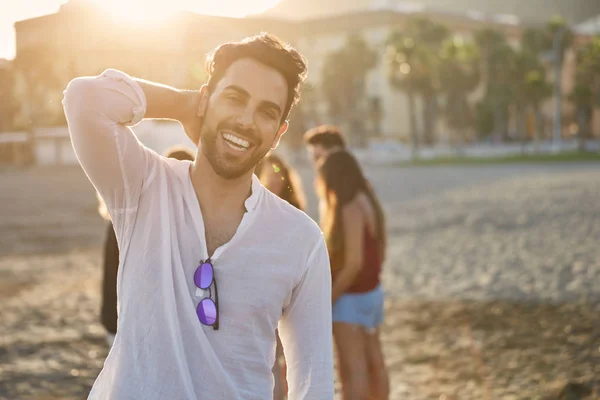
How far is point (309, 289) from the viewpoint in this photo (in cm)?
244

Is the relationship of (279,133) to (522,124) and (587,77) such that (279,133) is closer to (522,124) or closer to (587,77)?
(587,77)

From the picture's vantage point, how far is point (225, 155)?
7.70 feet

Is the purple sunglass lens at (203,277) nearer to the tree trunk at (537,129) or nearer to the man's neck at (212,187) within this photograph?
the man's neck at (212,187)

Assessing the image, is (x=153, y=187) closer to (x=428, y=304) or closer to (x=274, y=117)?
(x=274, y=117)

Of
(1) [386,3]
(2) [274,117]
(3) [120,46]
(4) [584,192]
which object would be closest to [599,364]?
(3) [120,46]

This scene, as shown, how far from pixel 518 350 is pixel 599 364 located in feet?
3.10

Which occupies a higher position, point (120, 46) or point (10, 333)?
point (120, 46)

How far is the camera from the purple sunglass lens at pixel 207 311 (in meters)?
2.26

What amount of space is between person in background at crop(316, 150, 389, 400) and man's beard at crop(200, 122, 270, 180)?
2.96 metres

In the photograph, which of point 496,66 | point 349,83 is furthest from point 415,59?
point 496,66

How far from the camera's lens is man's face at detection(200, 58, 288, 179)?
236 centimetres

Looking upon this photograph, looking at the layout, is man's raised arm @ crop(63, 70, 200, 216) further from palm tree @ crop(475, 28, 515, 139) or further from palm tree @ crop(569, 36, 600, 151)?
palm tree @ crop(475, 28, 515, 139)

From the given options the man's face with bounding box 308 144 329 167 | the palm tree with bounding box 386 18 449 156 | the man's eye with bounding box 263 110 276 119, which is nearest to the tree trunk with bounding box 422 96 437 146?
the palm tree with bounding box 386 18 449 156

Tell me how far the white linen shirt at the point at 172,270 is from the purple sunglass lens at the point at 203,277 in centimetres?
2
